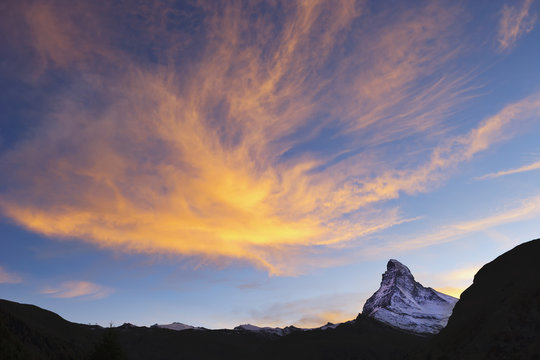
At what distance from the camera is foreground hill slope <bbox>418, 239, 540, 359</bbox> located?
63562 mm

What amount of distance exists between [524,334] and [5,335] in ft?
323

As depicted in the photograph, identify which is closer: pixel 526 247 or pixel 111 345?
pixel 111 345

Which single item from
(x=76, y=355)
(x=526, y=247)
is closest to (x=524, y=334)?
(x=526, y=247)

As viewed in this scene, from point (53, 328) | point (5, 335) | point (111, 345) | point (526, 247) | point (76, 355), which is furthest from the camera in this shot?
point (53, 328)

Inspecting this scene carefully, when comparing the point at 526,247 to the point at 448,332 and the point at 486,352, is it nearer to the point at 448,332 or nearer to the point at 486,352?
the point at 448,332

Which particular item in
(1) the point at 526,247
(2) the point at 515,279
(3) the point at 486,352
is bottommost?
(3) the point at 486,352

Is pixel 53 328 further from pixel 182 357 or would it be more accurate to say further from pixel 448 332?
pixel 448 332

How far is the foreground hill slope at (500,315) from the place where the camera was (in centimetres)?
6356

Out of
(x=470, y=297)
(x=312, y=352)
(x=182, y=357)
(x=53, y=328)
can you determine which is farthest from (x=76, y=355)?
(x=470, y=297)

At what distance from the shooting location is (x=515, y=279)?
85.8 metres

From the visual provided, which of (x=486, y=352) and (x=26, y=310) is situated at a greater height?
(x=26, y=310)

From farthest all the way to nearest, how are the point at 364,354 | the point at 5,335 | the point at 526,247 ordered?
the point at 364,354, the point at 526,247, the point at 5,335

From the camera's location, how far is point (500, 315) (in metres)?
71.5

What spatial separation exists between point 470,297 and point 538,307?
3745cm
